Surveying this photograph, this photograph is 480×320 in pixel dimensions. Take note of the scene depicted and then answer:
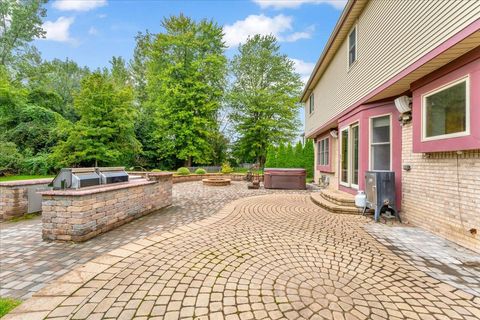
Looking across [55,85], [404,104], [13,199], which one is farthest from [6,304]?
[55,85]

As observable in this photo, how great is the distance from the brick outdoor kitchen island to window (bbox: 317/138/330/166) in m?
8.71

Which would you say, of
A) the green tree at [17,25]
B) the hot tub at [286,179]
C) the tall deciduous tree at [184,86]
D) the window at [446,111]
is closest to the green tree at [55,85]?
the green tree at [17,25]

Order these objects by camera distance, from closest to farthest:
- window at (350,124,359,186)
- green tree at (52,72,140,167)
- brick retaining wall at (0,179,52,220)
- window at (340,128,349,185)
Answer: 1. brick retaining wall at (0,179,52,220)
2. window at (350,124,359,186)
3. window at (340,128,349,185)
4. green tree at (52,72,140,167)

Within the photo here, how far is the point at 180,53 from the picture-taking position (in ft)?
70.1

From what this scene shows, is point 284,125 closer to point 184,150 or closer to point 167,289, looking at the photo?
point 184,150

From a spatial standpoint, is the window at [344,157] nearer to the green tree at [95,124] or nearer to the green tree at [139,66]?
the green tree at [95,124]

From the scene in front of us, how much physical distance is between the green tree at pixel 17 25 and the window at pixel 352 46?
24385 millimetres

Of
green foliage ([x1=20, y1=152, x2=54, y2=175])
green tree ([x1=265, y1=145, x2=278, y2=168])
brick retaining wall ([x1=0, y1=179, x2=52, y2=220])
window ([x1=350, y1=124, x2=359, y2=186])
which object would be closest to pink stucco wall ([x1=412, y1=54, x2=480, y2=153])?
window ([x1=350, y1=124, x2=359, y2=186])

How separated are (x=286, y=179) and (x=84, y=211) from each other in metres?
→ 8.63

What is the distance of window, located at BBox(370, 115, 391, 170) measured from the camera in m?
5.95

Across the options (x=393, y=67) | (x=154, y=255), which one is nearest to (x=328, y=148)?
(x=393, y=67)

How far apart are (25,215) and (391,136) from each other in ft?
30.4

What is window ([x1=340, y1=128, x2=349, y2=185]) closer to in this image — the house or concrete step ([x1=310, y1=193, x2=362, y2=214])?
the house

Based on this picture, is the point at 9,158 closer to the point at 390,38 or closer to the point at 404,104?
the point at 390,38
